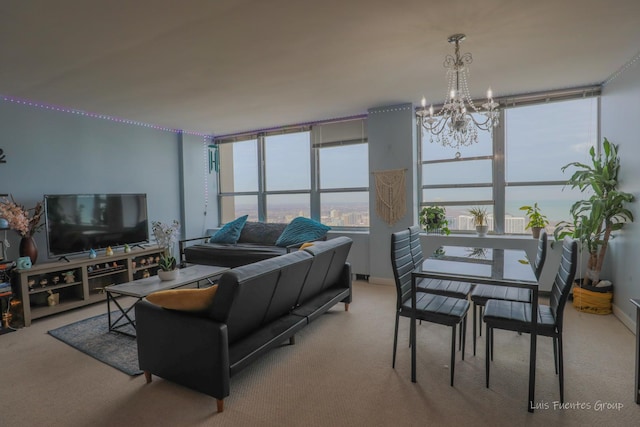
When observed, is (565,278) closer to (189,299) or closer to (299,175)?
(189,299)

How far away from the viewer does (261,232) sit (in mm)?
5734

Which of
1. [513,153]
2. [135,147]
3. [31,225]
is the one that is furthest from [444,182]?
[31,225]

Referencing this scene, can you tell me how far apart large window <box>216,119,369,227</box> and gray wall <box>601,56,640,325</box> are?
300 centimetres

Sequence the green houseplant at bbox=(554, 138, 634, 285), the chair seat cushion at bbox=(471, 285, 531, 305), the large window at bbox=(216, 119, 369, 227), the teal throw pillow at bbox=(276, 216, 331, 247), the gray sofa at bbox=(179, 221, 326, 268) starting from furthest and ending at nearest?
1. the large window at bbox=(216, 119, 369, 227)
2. the teal throw pillow at bbox=(276, 216, 331, 247)
3. the gray sofa at bbox=(179, 221, 326, 268)
4. the green houseplant at bbox=(554, 138, 634, 285)
5. the chair seat cushion at bbox=(471, 285, 531, 305)

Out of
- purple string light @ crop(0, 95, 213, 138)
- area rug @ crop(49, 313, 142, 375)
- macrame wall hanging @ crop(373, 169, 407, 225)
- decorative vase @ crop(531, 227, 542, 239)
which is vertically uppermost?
purple string light @ crop(0, 95, 213, 138)

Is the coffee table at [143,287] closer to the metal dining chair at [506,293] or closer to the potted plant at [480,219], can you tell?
the metal dining chair at [506,293]

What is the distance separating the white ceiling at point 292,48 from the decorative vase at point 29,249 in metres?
1.67

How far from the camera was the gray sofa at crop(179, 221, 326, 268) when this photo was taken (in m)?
4.97

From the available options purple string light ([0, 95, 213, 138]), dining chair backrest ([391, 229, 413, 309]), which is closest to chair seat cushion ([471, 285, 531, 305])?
dining chair backrest ([391, 229, 413, 309])

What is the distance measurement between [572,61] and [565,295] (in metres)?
2.51

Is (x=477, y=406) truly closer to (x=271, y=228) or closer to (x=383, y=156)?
(x=383, y=156)

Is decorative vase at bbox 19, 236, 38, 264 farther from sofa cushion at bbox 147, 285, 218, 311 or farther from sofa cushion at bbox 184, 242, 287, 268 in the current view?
sofa cushion at bbox 147, 285, 218, 311

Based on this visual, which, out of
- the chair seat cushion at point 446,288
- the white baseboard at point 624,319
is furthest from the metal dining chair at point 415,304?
the white baseboard at point 624,319

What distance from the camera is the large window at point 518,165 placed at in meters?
4.16
